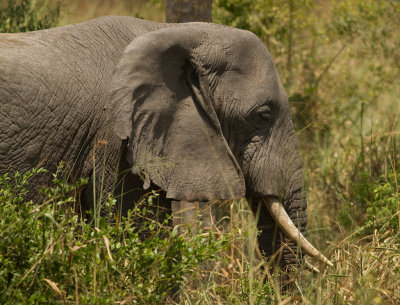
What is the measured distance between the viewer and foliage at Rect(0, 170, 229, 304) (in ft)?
9.58

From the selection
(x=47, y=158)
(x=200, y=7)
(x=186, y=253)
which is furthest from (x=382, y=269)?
(x=200, y=7)

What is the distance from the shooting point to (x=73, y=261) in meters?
2.97

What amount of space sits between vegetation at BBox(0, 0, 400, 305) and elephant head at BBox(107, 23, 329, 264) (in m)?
0.25

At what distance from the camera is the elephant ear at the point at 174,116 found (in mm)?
3879

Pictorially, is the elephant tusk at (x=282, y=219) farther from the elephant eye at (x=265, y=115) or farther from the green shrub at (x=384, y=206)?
the green shrub at (x=384, y=206)

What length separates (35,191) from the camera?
3834mm

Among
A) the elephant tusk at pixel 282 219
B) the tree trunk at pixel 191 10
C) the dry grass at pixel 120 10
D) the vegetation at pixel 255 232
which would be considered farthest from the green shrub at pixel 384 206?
the dry grass at pixel 120 10

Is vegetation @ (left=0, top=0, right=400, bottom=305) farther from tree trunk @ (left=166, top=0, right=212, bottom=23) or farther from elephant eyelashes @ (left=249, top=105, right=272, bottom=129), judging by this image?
tree trunk @ (left=166, top=0, right=212, bottom=23)

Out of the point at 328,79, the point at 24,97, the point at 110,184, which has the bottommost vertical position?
the point at 328,79

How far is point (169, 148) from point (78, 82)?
632 mm

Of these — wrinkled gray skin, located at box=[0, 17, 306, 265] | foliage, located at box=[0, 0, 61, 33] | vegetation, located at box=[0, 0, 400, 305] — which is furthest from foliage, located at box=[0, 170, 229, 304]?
foliage, located at box=[0, 0, 61, 33]

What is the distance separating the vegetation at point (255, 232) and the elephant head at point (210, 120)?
248 mm

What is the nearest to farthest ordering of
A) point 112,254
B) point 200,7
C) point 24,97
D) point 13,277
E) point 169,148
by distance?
point 13,277, point 112,254, point 24,97, point 169,148, point 200,7

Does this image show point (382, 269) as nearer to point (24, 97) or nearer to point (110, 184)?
point (110, 184)
